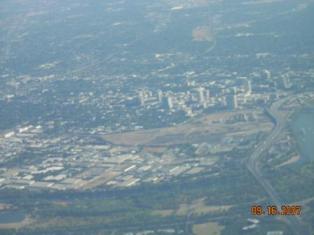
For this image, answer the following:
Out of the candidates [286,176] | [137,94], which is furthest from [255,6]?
[286,176]

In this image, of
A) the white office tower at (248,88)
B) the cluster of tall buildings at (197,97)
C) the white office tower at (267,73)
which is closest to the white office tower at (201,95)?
the cluster of tall buildings at (197,97)

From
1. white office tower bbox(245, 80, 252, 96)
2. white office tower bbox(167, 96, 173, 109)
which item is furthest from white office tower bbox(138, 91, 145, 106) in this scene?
white office tower bbox(245, 80, 252, 96)

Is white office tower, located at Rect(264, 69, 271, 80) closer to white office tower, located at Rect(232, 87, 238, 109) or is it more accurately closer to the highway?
white office tower, located at Rect(232, 87, 238, 109)

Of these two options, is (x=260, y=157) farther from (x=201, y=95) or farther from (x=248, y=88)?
(x=248, y=88)

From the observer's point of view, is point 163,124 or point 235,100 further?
point 235,100

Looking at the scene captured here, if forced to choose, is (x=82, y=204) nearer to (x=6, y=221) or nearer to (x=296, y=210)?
(x=6, y=221)

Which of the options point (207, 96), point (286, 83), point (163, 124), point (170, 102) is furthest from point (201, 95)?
point (163, 124)
